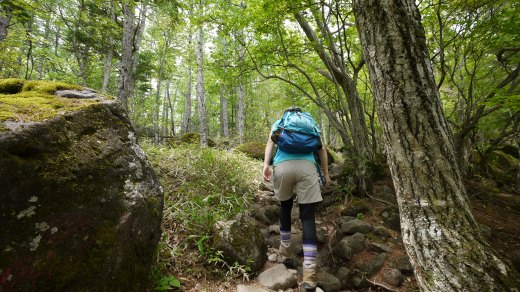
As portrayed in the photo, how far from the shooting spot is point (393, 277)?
288 cm

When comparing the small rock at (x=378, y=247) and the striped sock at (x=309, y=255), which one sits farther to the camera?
the small rock at (x=378, y=247)

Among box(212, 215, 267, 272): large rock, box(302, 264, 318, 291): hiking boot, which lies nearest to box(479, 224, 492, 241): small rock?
box(302, 264, 318, 291): hiking boot

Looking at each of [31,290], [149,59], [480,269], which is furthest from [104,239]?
[149,59]

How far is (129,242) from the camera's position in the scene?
2.17m

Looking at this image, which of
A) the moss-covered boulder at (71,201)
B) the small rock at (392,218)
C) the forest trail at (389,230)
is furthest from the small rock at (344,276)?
the moss-covered boulder at (71,201)

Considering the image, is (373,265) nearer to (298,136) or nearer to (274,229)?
(274,229)

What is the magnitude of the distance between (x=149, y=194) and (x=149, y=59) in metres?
16.8

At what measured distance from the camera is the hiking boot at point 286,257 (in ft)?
11.4

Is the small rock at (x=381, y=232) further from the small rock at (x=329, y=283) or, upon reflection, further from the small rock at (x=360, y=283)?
the small rock at (x=329, y=283)

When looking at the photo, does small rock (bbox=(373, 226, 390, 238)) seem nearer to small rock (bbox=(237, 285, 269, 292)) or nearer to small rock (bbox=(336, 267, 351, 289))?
small rock (bbox=(336, 267, 351, 289))

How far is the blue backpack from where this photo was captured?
3.28 meters

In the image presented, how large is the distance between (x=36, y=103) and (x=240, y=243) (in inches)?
105

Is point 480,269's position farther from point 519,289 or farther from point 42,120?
point 42,120

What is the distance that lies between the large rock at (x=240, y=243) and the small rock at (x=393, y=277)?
1.55 m
